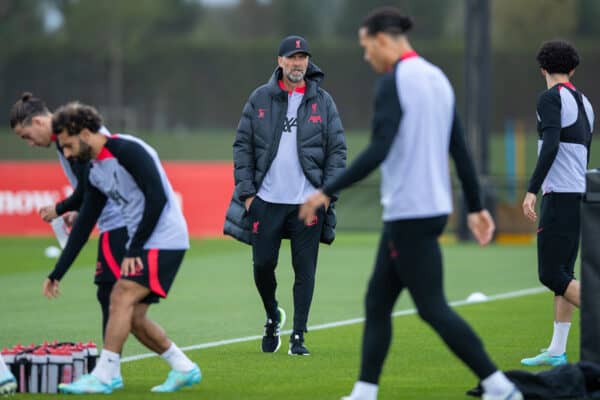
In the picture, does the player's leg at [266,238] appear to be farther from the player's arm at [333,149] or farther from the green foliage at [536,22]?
the green foliage at [536,22]

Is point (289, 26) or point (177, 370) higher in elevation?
point (289, 26)

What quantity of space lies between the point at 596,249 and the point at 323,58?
39.1 metres

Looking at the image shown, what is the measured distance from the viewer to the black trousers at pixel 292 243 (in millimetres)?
9461

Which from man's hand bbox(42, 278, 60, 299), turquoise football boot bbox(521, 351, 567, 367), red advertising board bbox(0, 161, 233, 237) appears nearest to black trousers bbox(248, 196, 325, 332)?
turquoise football boot bbox(521, 351, 567, 367)

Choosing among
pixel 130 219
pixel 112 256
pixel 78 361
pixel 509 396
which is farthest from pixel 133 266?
pixel 509 396

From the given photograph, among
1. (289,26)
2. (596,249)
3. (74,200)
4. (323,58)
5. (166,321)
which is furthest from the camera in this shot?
(289,26)

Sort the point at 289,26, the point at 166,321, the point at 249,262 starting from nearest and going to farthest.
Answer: the point at 166,321 → the point at 249,262 → the point at 289,26

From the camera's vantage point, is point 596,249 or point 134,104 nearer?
point 596,249

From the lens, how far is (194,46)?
48875 mm

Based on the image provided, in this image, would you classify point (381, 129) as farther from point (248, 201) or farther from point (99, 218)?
point (248, 201)

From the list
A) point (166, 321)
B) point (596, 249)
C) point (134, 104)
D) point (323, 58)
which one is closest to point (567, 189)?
point (596, 249)

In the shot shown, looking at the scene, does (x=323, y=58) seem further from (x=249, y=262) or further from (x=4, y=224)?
(x=249, y=262)

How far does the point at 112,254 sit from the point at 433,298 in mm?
2171

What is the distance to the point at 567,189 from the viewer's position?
8617 mm
